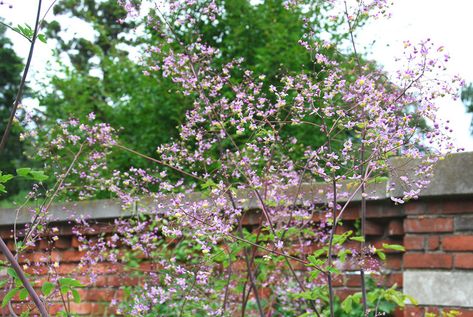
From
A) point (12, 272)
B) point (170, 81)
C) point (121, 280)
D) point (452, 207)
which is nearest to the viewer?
point (12, 272)

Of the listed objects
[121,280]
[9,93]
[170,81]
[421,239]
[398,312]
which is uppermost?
[9,93]

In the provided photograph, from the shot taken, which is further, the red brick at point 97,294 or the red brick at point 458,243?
the red brick at point 97,294

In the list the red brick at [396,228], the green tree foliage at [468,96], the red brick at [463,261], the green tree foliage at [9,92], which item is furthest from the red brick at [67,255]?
the green tree foliage at [9,92]

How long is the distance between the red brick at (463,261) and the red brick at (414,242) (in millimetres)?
182

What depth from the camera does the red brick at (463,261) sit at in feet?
11.1

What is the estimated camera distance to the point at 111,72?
31.7ft

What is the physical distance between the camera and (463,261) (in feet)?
11.1

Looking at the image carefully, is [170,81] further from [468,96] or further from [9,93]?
[9,93]

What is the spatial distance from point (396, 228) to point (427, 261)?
30 centimetres

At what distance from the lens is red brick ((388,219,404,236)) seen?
3.72 metres

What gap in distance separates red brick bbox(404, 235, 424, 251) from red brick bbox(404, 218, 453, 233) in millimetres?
35

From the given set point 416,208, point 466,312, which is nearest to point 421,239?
point 416,208

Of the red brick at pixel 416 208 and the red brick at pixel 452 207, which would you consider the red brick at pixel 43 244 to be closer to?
the red brick at pixel 416 208

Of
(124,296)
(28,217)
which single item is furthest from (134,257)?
(28,217)
